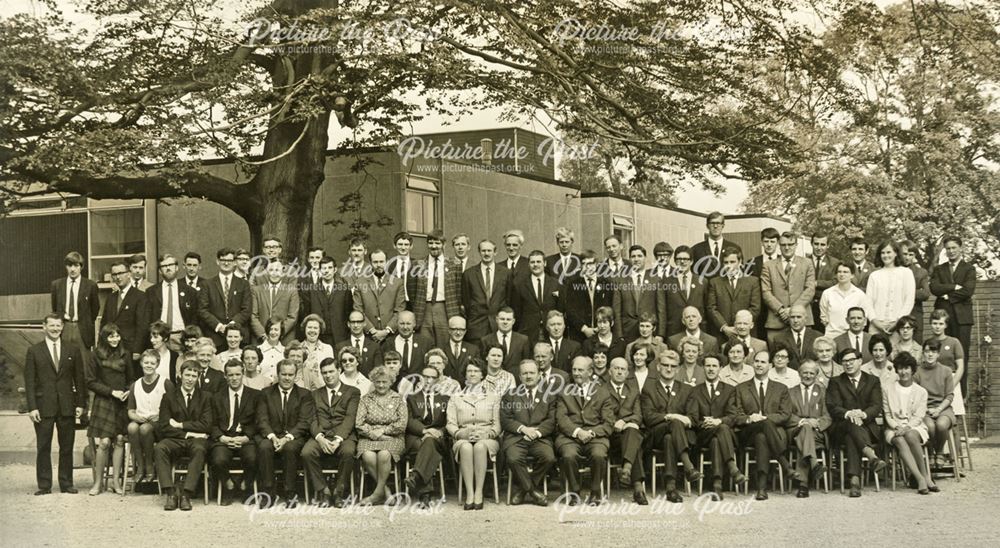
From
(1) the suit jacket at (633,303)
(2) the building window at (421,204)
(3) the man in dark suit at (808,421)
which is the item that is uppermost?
(2) the building window at (421,204)

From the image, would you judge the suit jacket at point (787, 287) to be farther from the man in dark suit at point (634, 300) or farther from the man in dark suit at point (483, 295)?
the man in dark suit at point (483, 295)

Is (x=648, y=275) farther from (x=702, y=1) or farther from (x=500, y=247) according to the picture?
(x=500, y=247)

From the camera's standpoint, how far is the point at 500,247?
2352 centimetres

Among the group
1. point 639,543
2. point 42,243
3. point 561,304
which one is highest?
→ point 42,243

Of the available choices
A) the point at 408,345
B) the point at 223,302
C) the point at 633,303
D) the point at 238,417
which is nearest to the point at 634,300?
the point at 633,303

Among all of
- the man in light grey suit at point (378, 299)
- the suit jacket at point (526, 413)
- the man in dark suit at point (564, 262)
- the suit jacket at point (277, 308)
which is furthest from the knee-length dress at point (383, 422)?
the man in dark suit at point (564, 262)

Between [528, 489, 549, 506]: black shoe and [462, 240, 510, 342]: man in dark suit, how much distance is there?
80.9 inches

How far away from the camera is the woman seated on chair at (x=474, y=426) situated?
9.73m

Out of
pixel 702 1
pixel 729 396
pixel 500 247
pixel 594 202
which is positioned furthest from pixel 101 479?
pixel 594 202

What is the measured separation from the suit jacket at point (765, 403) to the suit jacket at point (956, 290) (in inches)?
108

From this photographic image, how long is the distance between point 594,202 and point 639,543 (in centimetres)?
2179

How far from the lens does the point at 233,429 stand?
10.1m

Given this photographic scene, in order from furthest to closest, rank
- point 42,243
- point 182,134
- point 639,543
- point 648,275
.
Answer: point 42,243, point 182,134, point 648,275, point 639,543

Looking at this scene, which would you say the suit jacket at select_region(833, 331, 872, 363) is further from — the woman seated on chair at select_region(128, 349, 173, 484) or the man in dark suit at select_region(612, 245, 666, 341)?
the woman seated on chair at select_region(128, 349, 173, 484)
